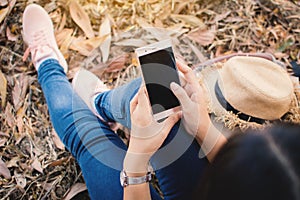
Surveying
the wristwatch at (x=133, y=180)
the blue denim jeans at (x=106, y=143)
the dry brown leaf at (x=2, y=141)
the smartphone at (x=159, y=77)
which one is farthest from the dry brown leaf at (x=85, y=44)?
the wristwatch at (x=133, y=180)

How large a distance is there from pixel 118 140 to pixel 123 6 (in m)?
0.57

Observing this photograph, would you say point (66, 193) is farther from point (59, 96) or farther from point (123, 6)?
point (123, 6)

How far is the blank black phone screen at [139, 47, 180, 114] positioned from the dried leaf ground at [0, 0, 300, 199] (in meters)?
0.41

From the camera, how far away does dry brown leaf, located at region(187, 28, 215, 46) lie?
1.49 metres

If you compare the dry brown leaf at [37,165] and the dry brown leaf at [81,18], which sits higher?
the dry brown leaf at [81,18]

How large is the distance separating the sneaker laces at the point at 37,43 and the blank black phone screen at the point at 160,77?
1.67 feet

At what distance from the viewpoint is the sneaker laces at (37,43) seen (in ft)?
4.49

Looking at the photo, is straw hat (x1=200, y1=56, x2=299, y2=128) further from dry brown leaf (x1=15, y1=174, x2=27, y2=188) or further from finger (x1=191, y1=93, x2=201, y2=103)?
dry brown leaf (x1=15, y1=174, x2=27, y2=188)

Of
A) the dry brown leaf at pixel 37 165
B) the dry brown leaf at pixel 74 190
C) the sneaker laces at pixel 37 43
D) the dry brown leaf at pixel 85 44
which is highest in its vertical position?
the sneaker laces at pixel 37 43

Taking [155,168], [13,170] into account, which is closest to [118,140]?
[155,168]

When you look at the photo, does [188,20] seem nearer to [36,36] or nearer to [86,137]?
[36,36]

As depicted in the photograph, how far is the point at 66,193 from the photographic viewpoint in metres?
1.22

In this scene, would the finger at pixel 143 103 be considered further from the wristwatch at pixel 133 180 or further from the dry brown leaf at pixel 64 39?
the dry brown leaf at pixel 64 39

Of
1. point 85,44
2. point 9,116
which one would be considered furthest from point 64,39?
point 9,116
